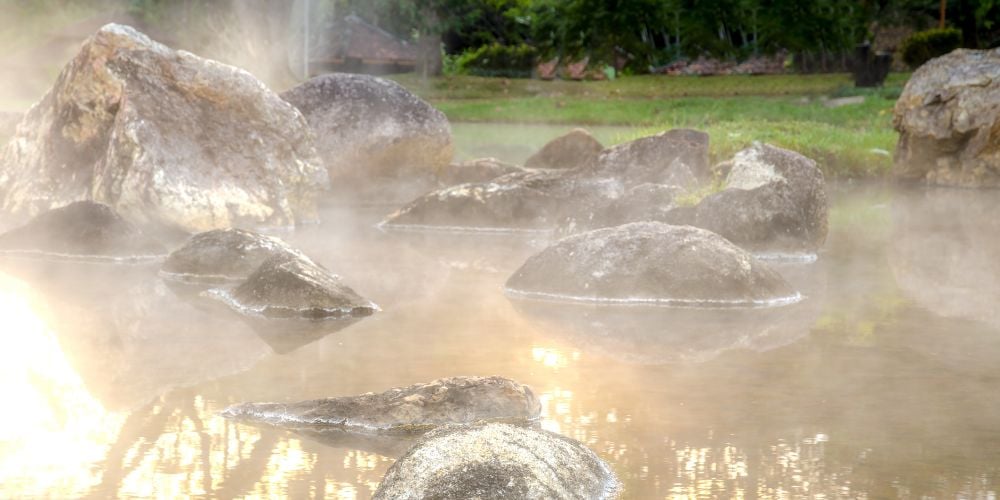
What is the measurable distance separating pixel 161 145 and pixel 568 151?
6.29 meters

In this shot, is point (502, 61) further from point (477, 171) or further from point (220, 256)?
point (220, 256)

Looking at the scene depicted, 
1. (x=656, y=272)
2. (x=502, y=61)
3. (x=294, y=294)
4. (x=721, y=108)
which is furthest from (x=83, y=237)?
(x=502, y=61)

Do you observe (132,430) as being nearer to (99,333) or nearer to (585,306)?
(99,333)

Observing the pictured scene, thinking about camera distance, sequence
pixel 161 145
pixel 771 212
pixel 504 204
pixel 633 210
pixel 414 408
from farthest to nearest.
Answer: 1. pixel 504 204
2. pixel 161 145
3. pixel 633 210
4. pixel 771 212
5. pixel 414 408

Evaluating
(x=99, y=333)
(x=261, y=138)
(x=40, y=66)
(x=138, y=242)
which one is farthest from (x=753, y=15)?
(x=99, y=333)

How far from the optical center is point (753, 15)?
35.5 m

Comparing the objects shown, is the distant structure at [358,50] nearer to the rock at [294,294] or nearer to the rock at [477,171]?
the rock at [477,171]

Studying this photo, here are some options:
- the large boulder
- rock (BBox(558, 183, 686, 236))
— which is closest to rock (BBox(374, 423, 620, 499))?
rock (BBox(558, 183, 686, 236))

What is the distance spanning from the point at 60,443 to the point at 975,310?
19.7 ft

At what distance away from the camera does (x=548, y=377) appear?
7176mm

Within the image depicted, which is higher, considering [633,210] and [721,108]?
[721,108]

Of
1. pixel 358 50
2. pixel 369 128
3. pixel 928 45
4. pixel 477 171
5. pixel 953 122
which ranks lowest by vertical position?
pixel 477 171

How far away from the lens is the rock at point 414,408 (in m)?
6.10

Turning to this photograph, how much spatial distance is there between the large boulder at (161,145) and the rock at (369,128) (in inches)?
78.2
